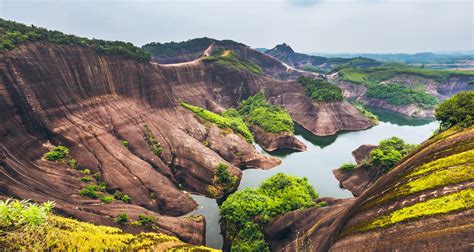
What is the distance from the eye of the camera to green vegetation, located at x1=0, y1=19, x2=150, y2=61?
38.3 metres

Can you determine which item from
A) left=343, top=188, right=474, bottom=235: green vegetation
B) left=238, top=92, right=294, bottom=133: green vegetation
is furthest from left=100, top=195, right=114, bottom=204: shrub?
left=238, top=92, right=294, bottom=133: green vegetation

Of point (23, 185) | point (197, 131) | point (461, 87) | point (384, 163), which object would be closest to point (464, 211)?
point (384, 163)

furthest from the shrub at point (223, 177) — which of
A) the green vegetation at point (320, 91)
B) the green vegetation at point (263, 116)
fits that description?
the green vegetation at point (320, 91)

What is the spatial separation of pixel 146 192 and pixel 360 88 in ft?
416

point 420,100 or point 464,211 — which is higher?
point 464,211

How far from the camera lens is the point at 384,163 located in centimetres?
4097

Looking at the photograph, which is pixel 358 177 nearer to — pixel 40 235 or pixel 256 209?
pixel 256 209

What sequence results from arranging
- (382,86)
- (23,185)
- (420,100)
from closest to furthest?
(23,185) < (420,100) < (382,86)

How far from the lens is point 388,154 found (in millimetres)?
42156

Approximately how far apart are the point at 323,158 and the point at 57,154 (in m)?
49.0

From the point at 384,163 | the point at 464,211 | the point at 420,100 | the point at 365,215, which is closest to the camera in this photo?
the point at 464,211

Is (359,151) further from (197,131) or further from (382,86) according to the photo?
(382,86)

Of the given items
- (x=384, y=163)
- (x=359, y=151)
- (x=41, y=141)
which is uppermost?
(x=41, y=141)

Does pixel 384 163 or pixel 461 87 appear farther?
pixel 461 87
